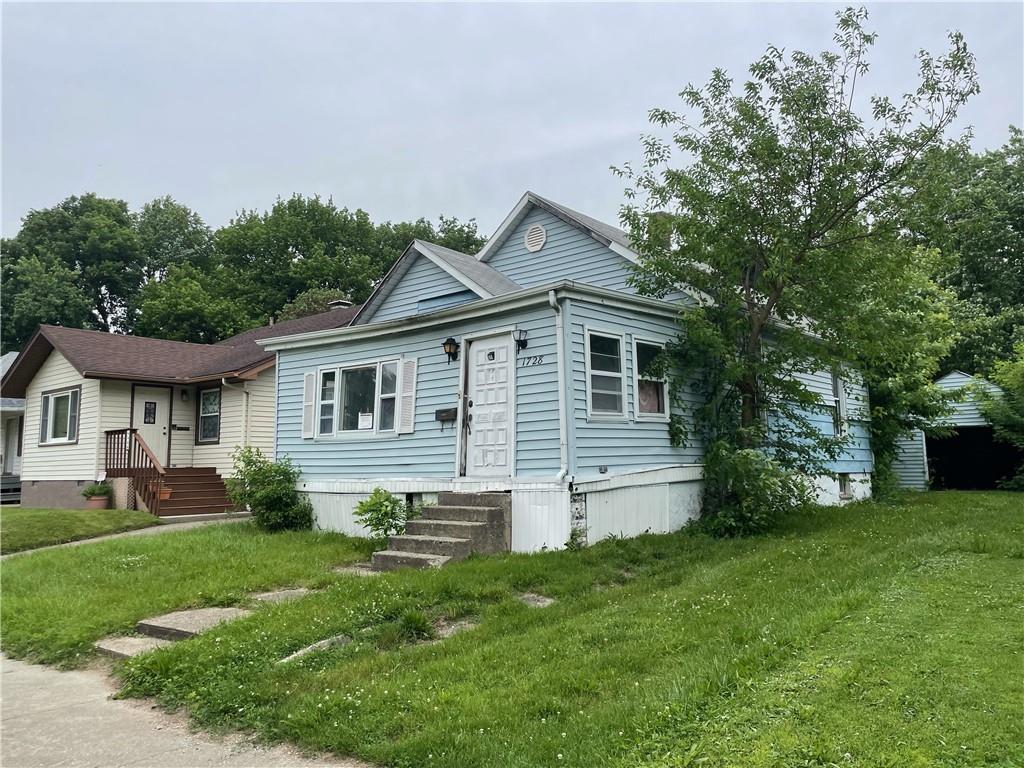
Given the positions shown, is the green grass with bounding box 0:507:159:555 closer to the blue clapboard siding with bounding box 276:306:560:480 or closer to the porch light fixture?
the blue clapboard siding with bounding box 276:306:560:480

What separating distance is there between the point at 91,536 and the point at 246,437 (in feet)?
16.9

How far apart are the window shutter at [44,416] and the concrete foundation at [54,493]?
4.19ft

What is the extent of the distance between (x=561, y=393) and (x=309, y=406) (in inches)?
223

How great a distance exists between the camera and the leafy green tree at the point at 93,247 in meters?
39.2

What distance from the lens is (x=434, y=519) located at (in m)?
9.82

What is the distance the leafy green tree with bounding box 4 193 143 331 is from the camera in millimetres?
39219

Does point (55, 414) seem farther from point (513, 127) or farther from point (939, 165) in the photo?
point (939, 165)

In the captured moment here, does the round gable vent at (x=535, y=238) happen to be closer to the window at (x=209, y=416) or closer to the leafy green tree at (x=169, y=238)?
the window at (x=209, y=416)

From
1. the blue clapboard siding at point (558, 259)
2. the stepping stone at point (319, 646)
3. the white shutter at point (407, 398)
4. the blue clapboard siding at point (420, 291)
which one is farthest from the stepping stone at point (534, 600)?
the blue clapboard siding at point (558, 259)

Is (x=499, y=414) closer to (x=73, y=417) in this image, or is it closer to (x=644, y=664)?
(x=644, y=664)

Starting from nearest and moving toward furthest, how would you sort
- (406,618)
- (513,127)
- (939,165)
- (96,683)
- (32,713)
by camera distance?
(32,713) → (96,683) → (406,618) → (939,165) → (513,127)

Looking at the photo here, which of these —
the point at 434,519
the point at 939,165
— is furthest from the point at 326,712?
the point at 939,165

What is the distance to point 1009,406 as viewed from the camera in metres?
16.2

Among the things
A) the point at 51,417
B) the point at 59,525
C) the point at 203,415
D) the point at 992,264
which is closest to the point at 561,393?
the point at 59,525
